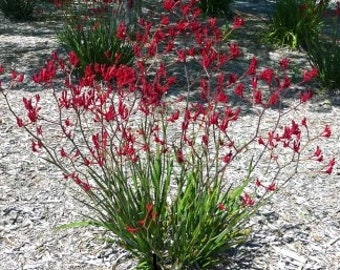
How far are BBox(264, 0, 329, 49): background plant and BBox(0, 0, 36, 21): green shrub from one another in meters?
4.61

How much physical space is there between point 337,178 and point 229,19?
6.75 m

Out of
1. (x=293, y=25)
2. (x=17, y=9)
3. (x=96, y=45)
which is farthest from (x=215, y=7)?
(x=96, y=45)

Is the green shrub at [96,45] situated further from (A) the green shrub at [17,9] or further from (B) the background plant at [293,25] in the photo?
(A) the green shrub at [17,9]

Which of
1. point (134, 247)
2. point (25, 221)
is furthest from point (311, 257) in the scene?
point (25, 221)

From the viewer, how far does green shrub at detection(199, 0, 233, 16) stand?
35.3ft

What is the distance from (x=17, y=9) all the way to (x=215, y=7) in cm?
387

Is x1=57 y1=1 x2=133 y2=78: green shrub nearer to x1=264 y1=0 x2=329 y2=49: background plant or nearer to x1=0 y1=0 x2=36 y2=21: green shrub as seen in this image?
x1=264 y1=0 x2=329 y2=49: background plant

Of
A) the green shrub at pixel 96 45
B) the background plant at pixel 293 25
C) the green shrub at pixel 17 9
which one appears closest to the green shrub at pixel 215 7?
the background plant at pixel 293 25

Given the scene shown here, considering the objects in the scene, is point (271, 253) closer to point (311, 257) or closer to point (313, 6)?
point (311, 257)

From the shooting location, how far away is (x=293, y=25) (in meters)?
8.70

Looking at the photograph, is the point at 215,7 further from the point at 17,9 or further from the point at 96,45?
the point at 96,45

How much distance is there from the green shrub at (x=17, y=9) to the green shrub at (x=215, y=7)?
3.38 metres

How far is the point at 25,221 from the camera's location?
12.9 ft

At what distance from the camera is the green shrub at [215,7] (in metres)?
10.8
